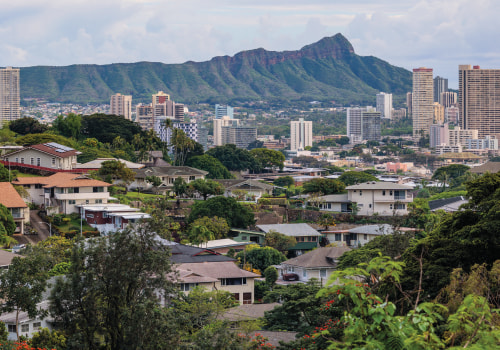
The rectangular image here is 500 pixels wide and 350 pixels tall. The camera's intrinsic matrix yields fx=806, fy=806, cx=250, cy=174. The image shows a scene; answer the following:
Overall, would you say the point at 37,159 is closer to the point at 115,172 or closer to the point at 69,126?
the point at 115,172

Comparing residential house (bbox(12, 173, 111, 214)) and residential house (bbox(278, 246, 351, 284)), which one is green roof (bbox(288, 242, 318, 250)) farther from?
residential house (bbox(12, 173, 111, 214))

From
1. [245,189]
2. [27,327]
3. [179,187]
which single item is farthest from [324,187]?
[27,327]

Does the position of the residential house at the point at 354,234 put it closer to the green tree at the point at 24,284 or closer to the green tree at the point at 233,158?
the green tree at the point at 24,284

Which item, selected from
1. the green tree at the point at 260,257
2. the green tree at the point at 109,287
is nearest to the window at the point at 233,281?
the green tree at the point at 260,257

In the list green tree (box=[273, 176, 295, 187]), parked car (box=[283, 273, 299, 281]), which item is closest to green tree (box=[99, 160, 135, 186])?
parked car (box=[283, 273, 299, 281])

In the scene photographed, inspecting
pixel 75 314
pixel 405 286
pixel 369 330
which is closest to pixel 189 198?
pixel 405 286

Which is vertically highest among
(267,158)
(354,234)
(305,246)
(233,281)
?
(267,158)
